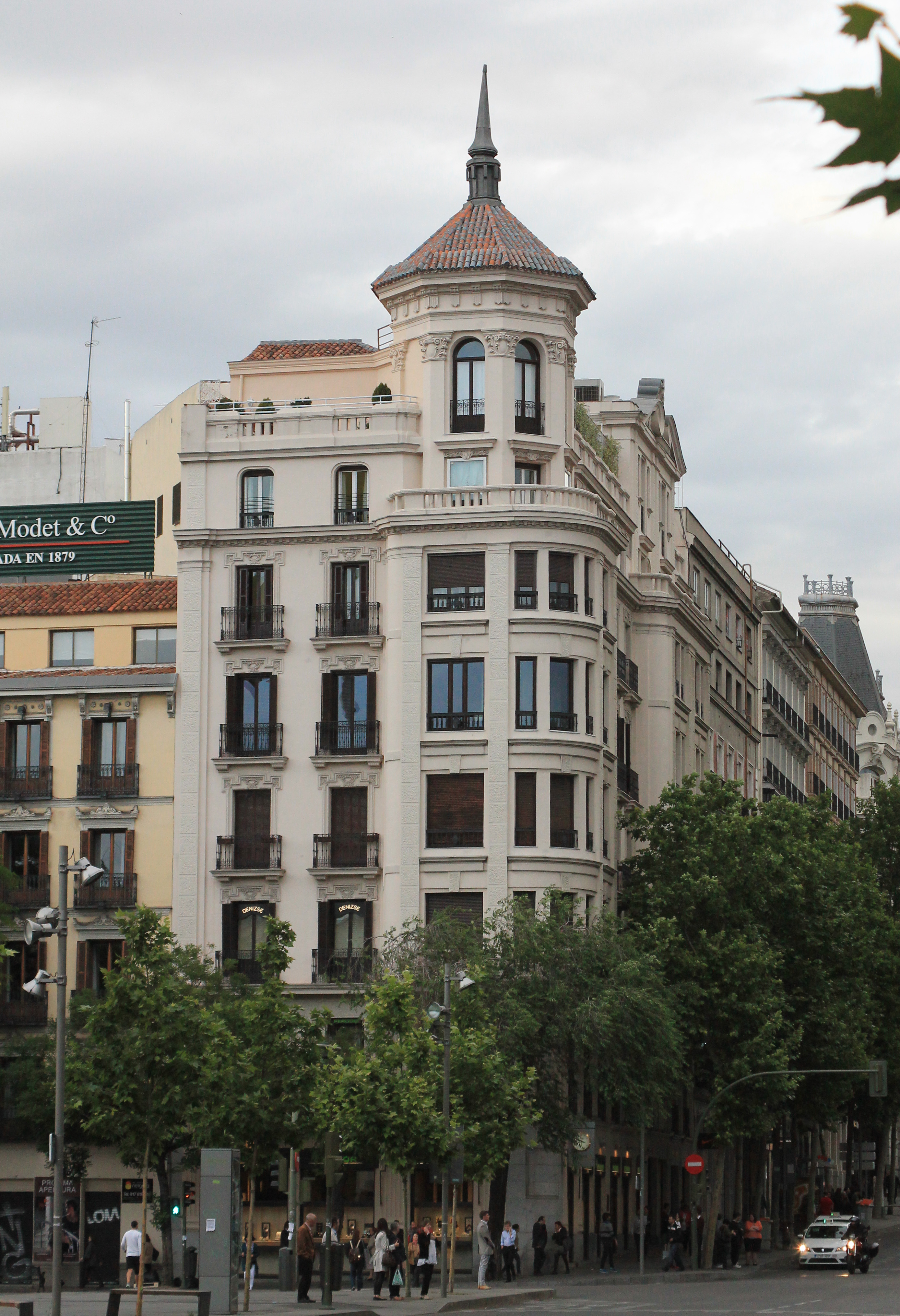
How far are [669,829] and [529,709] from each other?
5.97 metres

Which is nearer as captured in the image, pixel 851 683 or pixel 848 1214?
pixel 848 1214

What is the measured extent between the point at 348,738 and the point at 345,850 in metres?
3.44

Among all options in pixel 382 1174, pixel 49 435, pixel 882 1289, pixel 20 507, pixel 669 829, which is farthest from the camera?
pixel 49 435

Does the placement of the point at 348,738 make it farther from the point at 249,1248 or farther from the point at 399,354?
the point at 249,1248

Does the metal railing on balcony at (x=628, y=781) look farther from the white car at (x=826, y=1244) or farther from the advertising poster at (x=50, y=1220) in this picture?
the advertising poster at (x=50, y=1220)

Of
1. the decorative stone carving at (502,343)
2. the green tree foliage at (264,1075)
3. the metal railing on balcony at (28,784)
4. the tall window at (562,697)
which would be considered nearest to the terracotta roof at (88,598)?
the metal railing on balcony at (28,784)

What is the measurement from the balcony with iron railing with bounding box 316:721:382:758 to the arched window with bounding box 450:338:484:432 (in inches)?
381

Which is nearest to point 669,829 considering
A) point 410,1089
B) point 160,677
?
point 160,677

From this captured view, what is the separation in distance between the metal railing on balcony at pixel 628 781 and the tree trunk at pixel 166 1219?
75.3 feet

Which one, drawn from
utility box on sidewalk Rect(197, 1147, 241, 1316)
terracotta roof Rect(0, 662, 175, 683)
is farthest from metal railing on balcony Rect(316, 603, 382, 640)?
utility box on sidewalk Rect(197, 1147, 241, 1316)

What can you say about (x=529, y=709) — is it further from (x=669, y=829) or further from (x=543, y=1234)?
(x=543, y=1234)

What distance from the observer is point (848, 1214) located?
6906cm

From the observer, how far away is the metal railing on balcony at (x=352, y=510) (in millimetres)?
67062

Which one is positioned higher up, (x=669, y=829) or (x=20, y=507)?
(x=20, y=507)
